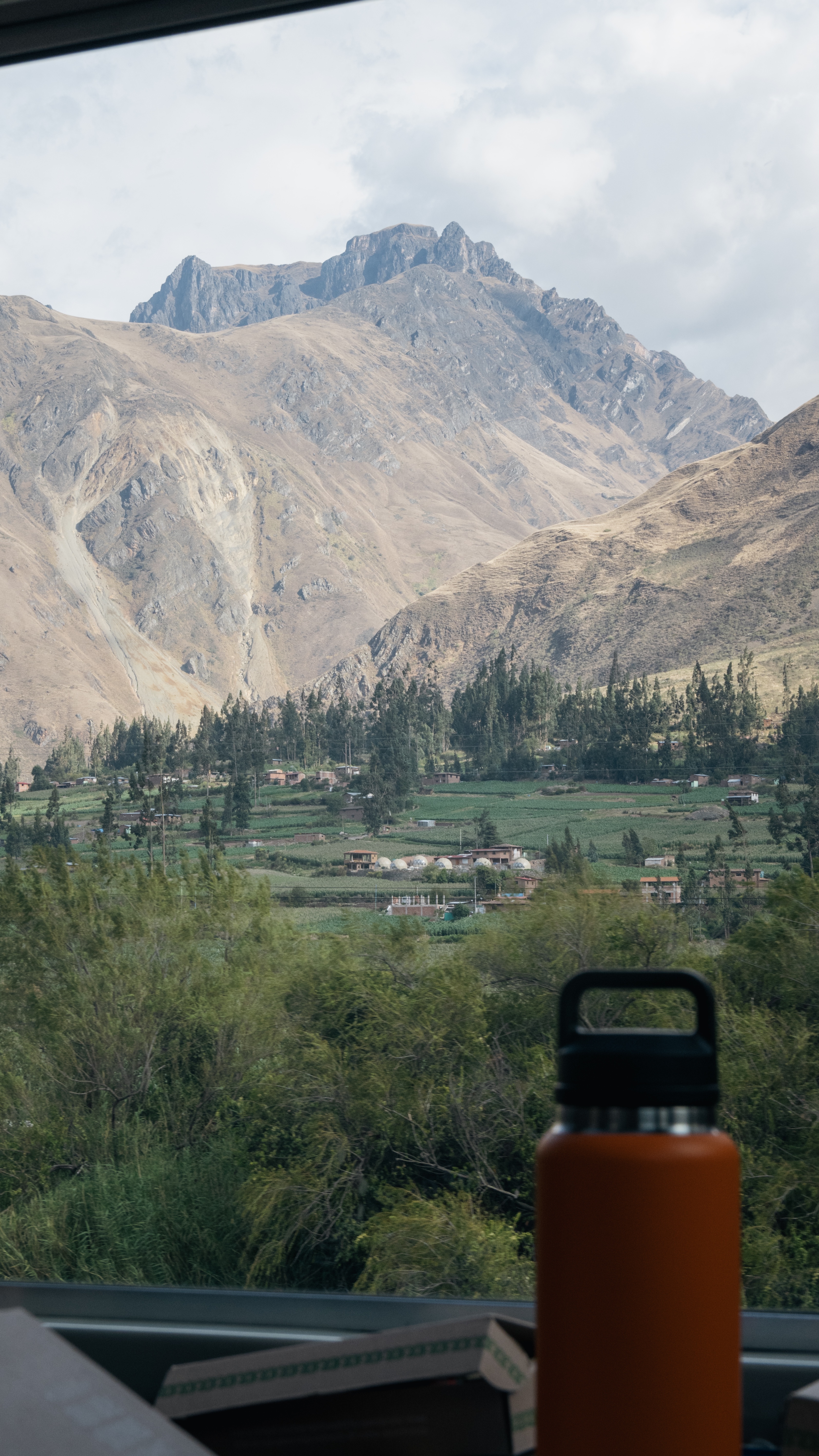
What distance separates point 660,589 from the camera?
3.19m

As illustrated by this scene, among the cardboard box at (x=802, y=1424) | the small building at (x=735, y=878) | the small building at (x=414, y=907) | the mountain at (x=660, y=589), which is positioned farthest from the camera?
the small building at (x=414, y=907)

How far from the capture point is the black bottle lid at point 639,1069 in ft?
1.46

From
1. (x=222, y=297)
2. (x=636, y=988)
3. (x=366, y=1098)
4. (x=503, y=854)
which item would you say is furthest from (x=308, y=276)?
(x=636, y=988)

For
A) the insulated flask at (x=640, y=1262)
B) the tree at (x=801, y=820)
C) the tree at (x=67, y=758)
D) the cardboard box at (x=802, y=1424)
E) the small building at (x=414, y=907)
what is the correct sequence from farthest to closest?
the tree at (x=67, y=758)
the small building at (x=414, y=907)
the tree at (x=801, y=820)
the cardboard box at (x=802, y=1424)
the insulated flask at (x=640, y=1262)

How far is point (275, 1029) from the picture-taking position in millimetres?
3002

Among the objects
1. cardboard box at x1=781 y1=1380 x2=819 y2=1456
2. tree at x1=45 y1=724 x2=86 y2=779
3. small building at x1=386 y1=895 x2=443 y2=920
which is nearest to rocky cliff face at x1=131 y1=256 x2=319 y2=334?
tree at x1=45 y1=724 x2=86 y2=779

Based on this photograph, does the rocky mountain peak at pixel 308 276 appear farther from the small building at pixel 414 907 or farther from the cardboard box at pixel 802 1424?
the cardboard box at pixel 802 1424

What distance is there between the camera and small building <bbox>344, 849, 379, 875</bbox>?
10.2 ft

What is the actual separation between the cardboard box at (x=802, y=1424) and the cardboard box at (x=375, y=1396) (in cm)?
15

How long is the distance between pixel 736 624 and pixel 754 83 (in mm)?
1370

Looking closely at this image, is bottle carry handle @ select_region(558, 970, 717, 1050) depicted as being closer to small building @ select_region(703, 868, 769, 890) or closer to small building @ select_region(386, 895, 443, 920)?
small building @ select_region(703, 868, 769, 890)

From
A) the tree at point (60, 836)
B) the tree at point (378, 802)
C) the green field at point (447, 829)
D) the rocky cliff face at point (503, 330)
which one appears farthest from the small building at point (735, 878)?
the tree at point (60, 836)

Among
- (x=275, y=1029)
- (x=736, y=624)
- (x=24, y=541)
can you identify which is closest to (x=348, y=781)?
(x=275, y=1029)

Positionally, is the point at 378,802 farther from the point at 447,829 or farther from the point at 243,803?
the point at 243,803
